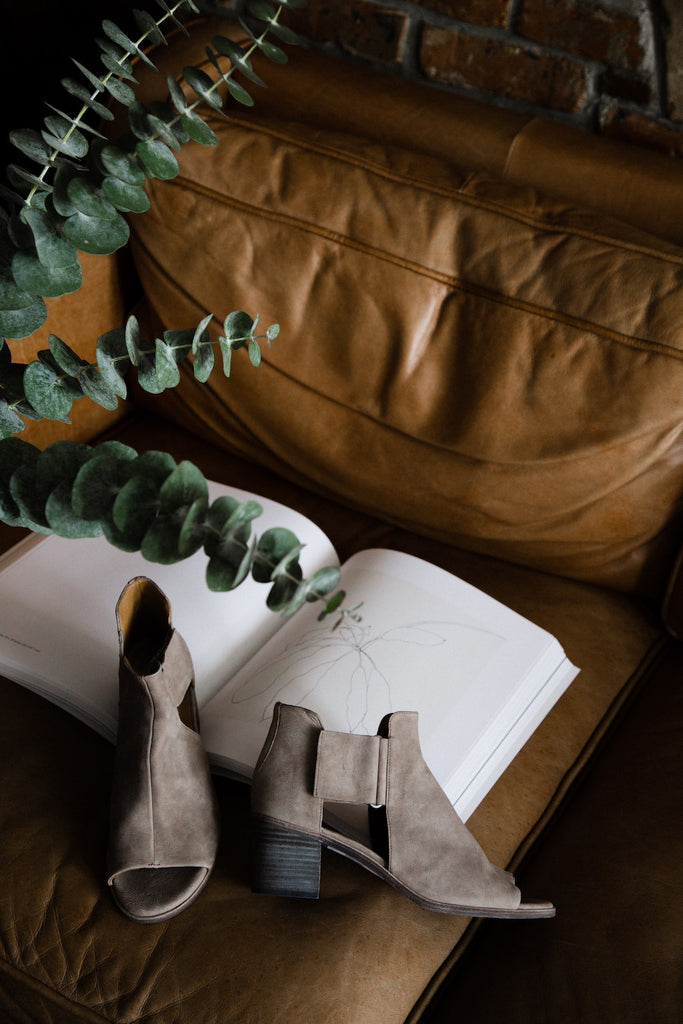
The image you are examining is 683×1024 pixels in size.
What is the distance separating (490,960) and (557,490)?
51 cm

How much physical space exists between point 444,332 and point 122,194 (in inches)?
25.9

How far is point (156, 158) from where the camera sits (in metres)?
0.42

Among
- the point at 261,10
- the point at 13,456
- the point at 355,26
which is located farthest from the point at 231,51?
the point at 355,26

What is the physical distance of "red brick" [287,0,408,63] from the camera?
1312 mm

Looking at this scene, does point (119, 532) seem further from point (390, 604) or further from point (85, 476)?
point (390, 604)

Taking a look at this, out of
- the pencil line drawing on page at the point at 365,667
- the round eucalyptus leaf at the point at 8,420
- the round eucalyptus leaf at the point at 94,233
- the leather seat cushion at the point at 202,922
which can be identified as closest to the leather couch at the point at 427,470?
the leather seat cushion at the point at 202,922

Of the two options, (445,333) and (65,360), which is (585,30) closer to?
(445,333)

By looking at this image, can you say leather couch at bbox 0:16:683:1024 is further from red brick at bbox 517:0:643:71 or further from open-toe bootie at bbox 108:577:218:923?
red brick at bbox 517:0:643:71

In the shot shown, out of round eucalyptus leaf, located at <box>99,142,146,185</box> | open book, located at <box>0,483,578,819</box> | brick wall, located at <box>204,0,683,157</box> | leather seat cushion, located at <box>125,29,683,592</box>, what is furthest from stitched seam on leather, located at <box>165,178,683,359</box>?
round eucalyptus leaf, located at <box>99,142,146,185</box>

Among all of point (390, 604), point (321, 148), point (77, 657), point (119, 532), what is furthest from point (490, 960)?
point (321, 148)

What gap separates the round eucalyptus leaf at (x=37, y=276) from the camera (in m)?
0.41

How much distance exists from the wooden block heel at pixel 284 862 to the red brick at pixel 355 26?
3.84 feet

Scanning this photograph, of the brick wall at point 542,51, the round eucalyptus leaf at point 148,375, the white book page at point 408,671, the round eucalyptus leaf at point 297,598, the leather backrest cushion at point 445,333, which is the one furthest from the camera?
the brick wall at point 542,51

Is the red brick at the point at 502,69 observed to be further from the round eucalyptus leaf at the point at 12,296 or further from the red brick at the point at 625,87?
the round eucalyptus leaf at the point at 12,296
